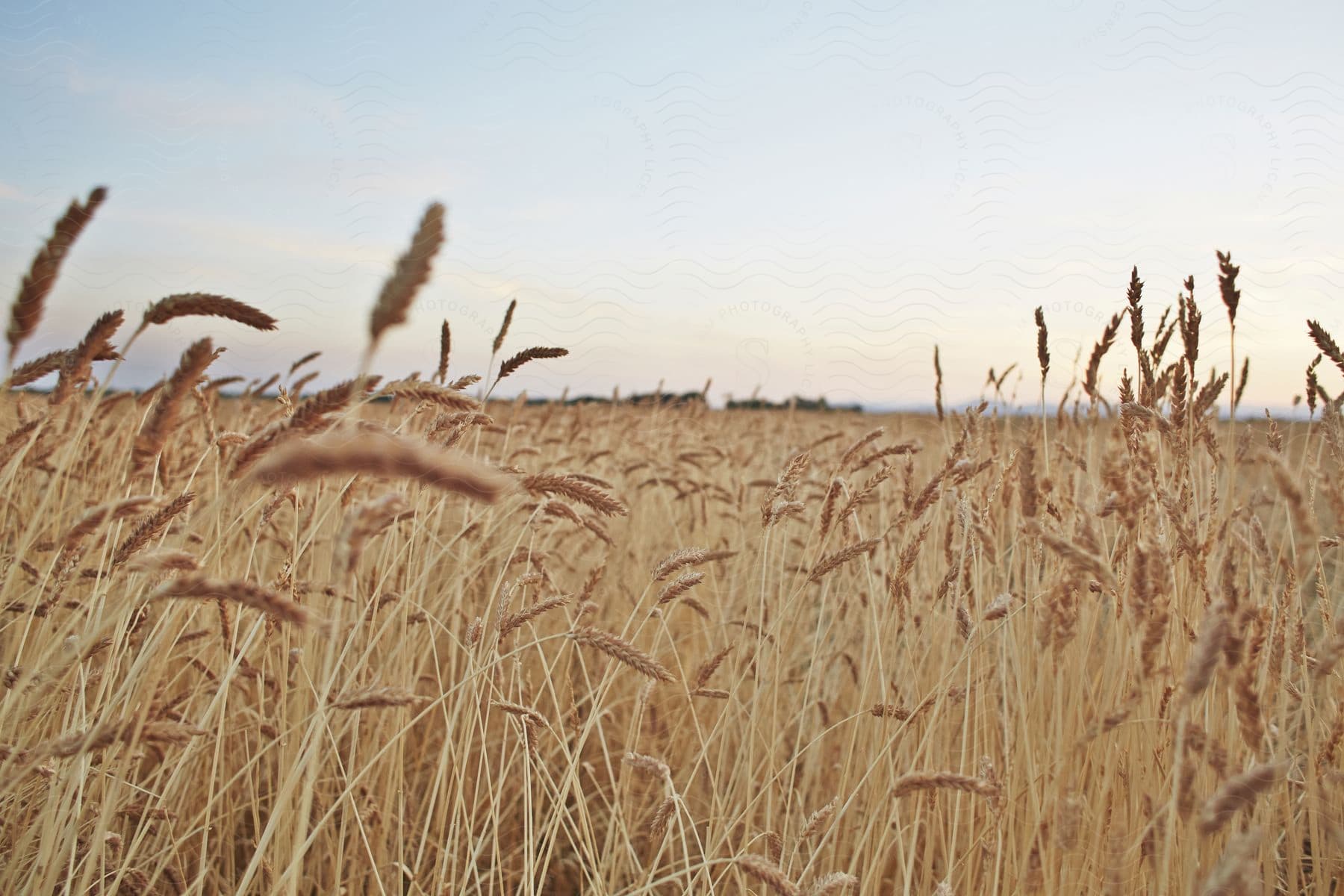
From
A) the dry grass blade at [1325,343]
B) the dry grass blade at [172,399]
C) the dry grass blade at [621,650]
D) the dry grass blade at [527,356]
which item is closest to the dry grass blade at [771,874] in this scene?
the dry grass blade at [621,650]

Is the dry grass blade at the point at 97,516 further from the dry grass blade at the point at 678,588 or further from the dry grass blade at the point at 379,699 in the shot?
the dry grass blade at the point at 678,588

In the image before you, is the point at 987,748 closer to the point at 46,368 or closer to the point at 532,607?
the point at 532,607

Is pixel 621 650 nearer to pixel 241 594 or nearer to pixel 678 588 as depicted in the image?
pixel 678 588

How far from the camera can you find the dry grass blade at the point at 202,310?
51.2 inches

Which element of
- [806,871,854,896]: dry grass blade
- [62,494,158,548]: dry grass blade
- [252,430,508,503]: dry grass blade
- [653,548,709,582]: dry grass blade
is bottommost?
[806,871,854,896]: dry grass blade

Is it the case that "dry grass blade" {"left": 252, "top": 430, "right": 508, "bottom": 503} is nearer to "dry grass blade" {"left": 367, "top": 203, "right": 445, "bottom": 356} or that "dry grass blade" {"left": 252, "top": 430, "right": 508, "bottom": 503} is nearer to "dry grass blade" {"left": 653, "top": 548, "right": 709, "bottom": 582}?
"dry grass blade" {"left": 367, "top": 203, "right": 445, "bottom": 356}

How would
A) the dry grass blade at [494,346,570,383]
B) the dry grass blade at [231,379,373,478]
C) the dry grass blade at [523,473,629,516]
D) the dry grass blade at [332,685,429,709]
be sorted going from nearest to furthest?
1. the dry grass blade at [231,379,373,478]
2. the dry grass blade at [332,685,429,709]
3. the dry grass blade at [523,473,629,516]
4. the dry grass blade at [494,346,570,383]

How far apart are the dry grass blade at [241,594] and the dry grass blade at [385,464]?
6.5 inches

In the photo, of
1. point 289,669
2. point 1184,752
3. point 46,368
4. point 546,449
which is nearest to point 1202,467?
point 1184,752

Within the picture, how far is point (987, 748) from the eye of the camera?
2229 mm

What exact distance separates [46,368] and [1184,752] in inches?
88.6

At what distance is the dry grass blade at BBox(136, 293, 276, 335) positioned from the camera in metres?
1.30

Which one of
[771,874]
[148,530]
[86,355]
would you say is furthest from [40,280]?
[771,874]

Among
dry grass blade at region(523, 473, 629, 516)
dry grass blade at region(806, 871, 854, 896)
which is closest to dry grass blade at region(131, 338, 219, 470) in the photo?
dry grass blade at region(523, 473, 629, 516)
